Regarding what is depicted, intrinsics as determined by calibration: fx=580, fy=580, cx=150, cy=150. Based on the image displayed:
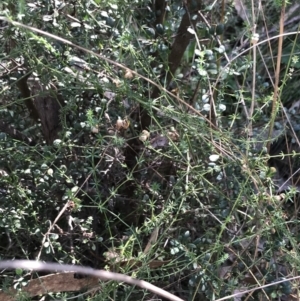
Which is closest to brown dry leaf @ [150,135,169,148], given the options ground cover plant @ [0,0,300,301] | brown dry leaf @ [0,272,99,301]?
ground cover plant @ [0,0,300,301]

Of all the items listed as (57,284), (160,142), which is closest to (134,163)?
(160,142)

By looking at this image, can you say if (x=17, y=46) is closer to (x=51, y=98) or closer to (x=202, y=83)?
(x=51, y=98)

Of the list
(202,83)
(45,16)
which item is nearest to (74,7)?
(45,16)

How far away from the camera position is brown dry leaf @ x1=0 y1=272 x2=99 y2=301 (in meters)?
1.13

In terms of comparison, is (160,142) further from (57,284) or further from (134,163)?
(57,284)

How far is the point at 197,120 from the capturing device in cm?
111

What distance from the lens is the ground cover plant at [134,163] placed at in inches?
43.0

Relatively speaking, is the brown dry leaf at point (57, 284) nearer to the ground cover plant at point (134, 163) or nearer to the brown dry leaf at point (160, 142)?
the ground cover plant at point (134, 163)

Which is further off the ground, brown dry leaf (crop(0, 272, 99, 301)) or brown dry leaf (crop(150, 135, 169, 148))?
brown dry leaf (crop(150, 135, 169, 148))

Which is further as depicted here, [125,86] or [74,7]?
[74,7]

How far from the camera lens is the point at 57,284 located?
1152 millimetres

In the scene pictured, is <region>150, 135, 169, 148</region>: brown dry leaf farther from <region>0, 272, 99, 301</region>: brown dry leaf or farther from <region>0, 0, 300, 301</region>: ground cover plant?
<region>0, 272, 99, 301</region>: brown dry leaf

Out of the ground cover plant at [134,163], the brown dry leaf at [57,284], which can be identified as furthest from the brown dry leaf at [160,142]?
the brown dry leaf at [57,284]

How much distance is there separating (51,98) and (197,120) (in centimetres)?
33
